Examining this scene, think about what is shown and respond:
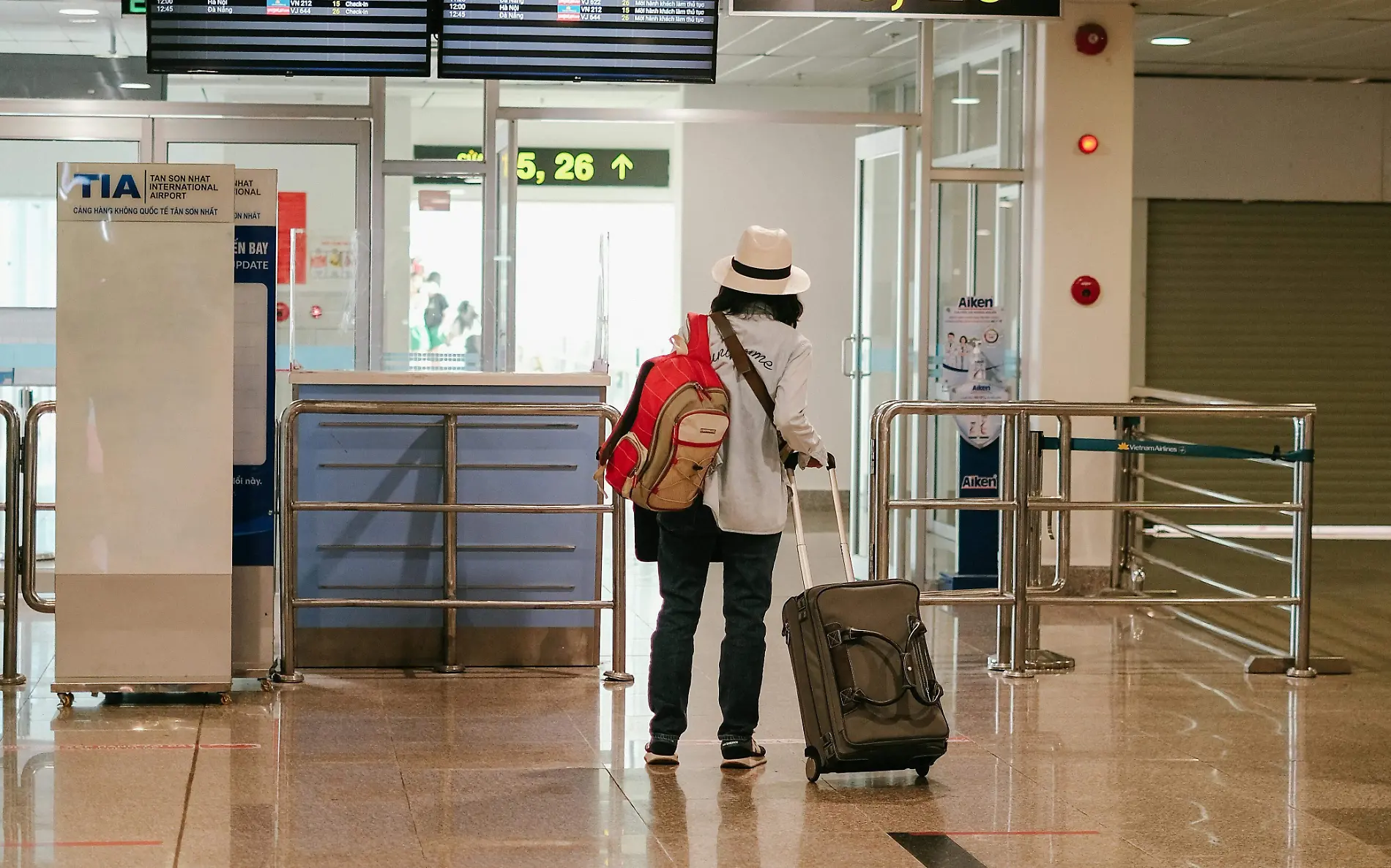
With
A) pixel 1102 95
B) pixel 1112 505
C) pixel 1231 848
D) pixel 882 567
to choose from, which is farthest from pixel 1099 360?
pixel 1231 848

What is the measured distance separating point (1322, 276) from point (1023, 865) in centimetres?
832

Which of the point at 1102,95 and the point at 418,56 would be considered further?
the point at 1102,95

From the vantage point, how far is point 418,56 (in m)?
6.54

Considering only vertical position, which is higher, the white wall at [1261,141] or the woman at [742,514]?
the white wall at [1261,141]

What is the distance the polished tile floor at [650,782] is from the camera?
3717 millimetres

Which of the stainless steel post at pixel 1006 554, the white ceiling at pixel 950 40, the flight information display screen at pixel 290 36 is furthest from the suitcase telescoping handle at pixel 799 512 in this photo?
the white ceiling at pixel 950 40

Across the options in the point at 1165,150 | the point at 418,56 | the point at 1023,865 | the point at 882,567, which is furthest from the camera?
the point at 1165,150

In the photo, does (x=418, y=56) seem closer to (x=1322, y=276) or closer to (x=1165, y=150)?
(x=1165, y=150)

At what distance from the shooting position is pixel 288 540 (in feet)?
18.1

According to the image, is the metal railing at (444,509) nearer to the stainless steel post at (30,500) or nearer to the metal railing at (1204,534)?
the stainless steel post at (30,500)

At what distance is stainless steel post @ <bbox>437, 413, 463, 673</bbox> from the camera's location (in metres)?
5.60

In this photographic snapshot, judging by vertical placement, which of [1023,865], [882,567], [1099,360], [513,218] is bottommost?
[1023,865]

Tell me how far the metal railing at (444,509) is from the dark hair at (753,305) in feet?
3.85

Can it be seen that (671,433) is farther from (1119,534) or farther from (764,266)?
(1119,534)
